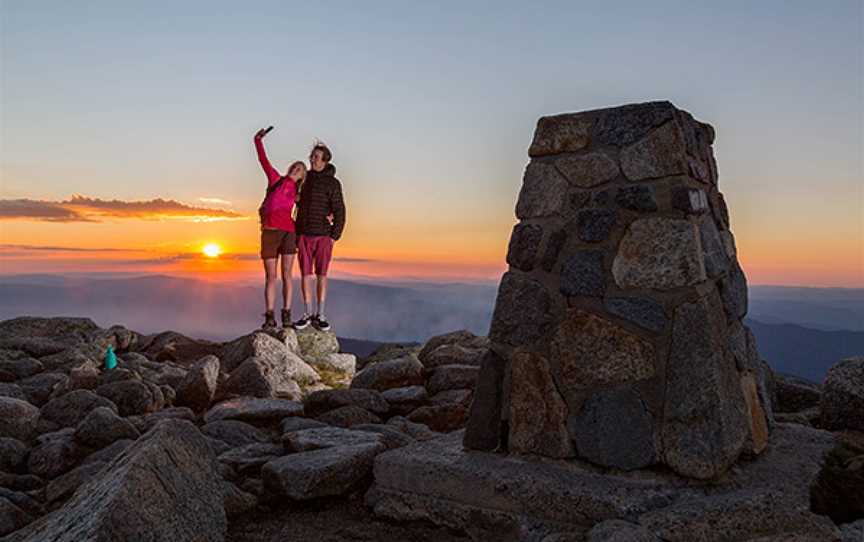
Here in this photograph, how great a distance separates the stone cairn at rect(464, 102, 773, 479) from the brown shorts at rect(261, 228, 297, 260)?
7.15m

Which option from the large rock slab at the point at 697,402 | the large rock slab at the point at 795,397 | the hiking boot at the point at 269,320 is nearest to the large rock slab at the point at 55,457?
the large rock slab at the point at 697,402

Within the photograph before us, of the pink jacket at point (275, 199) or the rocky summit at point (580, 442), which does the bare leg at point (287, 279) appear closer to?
the pink jacket at point (275, 199)

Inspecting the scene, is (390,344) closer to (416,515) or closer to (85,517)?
(416,515)

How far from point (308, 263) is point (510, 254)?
7114mm

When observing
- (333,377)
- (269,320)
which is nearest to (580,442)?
(333,377)

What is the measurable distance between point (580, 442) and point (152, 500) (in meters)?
2.54

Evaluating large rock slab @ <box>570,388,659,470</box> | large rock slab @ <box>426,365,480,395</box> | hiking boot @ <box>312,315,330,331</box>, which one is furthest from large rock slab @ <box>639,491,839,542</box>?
hiking boot @ <box>312,315,330,331</box>

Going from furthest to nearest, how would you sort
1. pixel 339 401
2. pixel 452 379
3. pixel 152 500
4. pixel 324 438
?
pixel 452 379 < pixel 339 401 < pixel 324 438 < pixel 152 500

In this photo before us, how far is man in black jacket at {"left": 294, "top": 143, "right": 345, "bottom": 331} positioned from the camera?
38.1ft

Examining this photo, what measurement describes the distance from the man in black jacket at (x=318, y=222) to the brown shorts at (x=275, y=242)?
14 cm

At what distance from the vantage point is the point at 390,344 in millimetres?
13664

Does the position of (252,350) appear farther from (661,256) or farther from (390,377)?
(661,256)

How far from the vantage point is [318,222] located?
1176cm

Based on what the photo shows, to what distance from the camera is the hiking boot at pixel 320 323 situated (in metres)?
12.0
